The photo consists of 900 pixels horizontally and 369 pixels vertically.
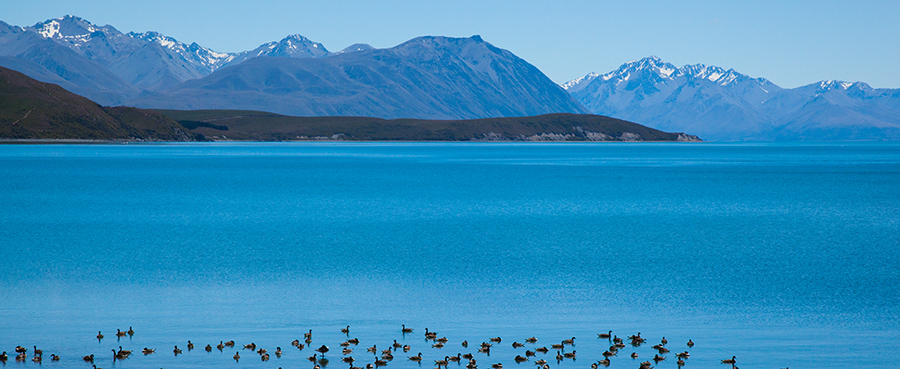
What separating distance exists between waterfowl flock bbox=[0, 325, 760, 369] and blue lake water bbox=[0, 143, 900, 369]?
0.19 meters

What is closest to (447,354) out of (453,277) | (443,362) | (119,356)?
(443,362)

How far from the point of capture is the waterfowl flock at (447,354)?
78.8 feet

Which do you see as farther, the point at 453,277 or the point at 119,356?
the point at 453,277

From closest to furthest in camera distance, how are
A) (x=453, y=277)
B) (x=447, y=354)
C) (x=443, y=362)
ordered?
(x=443, y=362) → (x=447, y=354) → (x=453, y=277)

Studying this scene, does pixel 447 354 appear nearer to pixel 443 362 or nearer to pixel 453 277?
pixel 443 362

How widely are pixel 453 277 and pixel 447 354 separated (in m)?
13.7

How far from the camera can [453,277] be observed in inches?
1534

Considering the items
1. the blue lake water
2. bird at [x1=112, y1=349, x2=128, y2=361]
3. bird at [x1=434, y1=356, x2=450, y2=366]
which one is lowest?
bird at [x1=434, y1=356, x2=450, y2=366]

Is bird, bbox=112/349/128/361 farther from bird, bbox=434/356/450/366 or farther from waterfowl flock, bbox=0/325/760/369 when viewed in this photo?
bird, bbox=434/356/450/366

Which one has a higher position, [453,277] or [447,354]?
[453,277]

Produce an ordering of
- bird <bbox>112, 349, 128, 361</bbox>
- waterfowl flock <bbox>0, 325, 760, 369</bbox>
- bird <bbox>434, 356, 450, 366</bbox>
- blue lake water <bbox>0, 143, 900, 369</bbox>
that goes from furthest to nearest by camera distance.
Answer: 1. blue lake water <bbox>0, 143, 900, 369</bbox>
2. bird <bbox>112, 349, 128, 361</bbox>
3. waterfowl flock <bbox>0, 325, 760, 369</bbox>
4. bird <bbox>434, 356, 450, 366</bbox>

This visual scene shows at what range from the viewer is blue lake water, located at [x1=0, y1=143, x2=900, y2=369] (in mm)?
26781

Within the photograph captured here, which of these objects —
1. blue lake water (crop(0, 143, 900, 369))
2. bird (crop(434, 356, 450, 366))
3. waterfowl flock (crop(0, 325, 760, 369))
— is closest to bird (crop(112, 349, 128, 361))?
waterfowl flock (crop(0, 325, 760, 369))

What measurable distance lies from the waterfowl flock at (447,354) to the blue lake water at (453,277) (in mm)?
195
